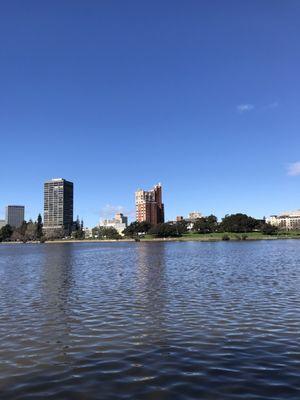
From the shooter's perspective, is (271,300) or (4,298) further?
(4,298)

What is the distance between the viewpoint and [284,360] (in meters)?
16.3

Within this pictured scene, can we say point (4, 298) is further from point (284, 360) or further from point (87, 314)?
point (284, 360)

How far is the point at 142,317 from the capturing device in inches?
1006

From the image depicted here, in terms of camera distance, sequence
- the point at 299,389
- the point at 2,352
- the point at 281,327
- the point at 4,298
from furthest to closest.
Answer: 1. the point at 4,298
2. the point at 281,327
3. the point at 2,352
4. the point at 299,389

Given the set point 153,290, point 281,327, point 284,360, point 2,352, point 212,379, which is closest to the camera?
point 212,379

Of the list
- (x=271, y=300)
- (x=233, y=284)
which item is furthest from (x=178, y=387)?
(x=233, y=284)

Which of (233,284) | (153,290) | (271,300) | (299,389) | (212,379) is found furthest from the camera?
(233,284)

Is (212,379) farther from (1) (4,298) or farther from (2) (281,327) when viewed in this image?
(1) (4,298)

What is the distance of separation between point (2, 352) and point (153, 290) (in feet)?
65.8

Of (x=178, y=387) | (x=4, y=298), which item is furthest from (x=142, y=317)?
(x=4, y=298)

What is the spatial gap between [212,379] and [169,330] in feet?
25.0

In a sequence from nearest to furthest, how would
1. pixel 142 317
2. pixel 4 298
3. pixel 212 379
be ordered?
pixel 212 379 < pixel 142 317 < pixel 4 298

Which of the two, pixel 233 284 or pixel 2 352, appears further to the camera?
pixel 233 284

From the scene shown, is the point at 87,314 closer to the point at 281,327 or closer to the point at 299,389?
the point at 281,327
